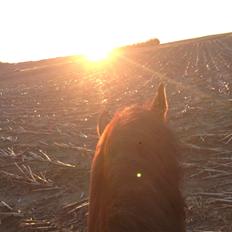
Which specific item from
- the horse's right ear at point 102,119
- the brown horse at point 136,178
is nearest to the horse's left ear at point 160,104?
the brown horse at point 136,178

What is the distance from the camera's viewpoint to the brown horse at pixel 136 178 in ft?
7.68

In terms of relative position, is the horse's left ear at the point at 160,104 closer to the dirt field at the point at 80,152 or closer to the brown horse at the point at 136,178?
the brown horse at the point at 136,178

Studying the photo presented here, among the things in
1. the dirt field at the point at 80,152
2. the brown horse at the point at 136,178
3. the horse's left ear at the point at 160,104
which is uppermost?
the horse's left ear at the point at 160,104

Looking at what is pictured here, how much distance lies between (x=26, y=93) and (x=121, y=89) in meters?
5.45

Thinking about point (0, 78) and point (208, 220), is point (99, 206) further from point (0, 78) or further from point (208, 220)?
point (0, 78)

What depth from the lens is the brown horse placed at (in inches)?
92.2

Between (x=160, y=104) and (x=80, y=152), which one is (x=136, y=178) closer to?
(x=160, y=104)

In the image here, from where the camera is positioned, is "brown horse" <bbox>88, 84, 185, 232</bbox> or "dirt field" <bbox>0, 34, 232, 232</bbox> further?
"dirt field" <bbox>0, 34, 232, 232</bbox>

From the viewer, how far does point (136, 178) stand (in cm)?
262

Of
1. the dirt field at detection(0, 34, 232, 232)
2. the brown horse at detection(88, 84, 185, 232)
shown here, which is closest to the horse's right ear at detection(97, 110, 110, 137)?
the brown horse at detection(88, 84, 185, 232)

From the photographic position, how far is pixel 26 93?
21781 mm

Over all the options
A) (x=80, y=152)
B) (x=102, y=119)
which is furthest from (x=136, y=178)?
(x=80, y=152)

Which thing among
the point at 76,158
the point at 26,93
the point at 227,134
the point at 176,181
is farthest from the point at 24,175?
the point at 26,93

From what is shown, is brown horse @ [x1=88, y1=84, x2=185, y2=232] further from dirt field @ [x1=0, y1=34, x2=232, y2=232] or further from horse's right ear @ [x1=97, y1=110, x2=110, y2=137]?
dirt field @ [x1=0, y1=34, x2=232, y2=232]
